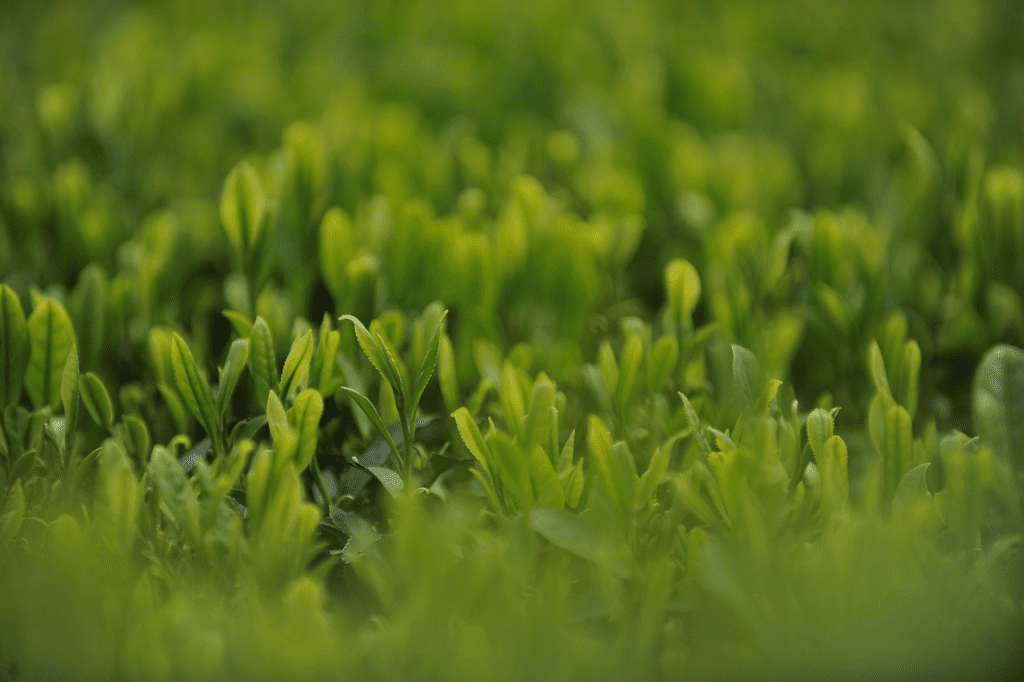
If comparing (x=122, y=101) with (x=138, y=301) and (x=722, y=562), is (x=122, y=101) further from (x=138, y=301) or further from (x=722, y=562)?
(x=722, y=562)

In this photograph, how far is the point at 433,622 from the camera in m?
1.04

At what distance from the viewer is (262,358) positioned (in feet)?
4.34

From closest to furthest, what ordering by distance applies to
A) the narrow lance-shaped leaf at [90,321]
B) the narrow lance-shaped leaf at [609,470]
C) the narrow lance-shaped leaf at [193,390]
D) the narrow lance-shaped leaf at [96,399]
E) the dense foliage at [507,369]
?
1. the dense foliage at [507,369]
2. the narrow lance-shaped leaf at [609,470]
3. the narrow lance-shaped leaf at [193,390]
4. the narrow lance-shaped leaf at [96,399]
5. the narrow lance-shaped leaf at [90,321]

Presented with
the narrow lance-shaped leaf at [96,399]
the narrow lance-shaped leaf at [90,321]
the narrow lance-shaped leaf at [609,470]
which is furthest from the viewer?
the narrow lance-shaped leaf at [90,321]

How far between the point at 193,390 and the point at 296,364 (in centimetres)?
17

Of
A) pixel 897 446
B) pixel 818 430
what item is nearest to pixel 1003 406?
pixel 897 446

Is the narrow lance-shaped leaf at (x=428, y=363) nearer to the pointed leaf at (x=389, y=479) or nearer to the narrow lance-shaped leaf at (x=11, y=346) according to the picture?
the pointed leaf at (x=389, y=479)

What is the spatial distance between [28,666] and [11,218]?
1250 millimetres

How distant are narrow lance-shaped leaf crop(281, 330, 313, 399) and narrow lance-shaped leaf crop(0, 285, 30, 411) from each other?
0.46m

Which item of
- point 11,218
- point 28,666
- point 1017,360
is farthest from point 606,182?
point 28,666

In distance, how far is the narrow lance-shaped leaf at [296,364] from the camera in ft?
4.19

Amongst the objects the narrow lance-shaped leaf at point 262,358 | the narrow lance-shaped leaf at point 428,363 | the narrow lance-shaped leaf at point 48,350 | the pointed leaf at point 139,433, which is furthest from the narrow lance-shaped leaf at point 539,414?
the narrow lance-shaped leaf at point 48,350

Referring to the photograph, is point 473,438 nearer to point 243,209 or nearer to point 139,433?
point 139,433

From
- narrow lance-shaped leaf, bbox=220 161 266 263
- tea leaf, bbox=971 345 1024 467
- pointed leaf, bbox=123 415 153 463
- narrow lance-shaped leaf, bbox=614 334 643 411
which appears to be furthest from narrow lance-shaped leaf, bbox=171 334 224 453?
tea leaf, bbox=971 345 1024 467
